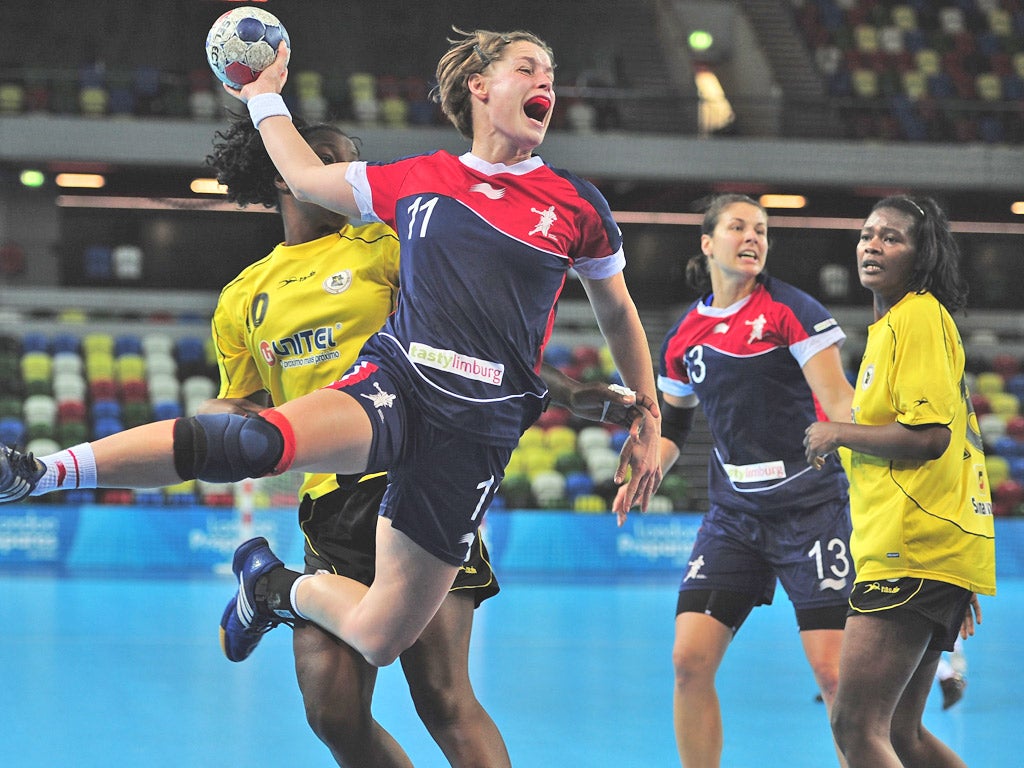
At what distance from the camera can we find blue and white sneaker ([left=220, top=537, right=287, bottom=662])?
3441mm

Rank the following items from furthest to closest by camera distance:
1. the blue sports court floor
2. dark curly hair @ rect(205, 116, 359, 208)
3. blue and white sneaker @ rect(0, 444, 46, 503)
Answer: the blue sports court floor
dark curly hair @ rect(205, 116, 359, 208)
blue and white sneaker @ rect(0, 444, 46, 503)

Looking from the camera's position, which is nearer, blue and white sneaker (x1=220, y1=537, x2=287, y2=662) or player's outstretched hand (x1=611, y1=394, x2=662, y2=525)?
player's outstretched hand (x1=611, y1=394, x2=662, y2=525)

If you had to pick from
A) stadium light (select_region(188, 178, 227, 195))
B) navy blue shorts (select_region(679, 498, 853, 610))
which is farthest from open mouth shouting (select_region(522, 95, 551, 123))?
stadium light (select_region(188, 178, 227, 195))

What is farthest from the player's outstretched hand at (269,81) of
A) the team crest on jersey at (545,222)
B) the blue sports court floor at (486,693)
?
the blue sports court floor at (486,693)

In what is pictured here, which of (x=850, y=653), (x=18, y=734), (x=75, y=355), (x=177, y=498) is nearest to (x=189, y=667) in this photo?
(x=18, y=734)

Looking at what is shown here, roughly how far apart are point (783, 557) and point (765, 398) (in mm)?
549

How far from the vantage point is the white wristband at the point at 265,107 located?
3.15 metres

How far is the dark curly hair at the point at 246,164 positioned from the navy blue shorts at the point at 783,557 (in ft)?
5.84

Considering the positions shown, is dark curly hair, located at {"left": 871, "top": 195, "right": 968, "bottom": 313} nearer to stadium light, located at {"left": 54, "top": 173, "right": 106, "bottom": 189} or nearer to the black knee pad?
the black knee pad

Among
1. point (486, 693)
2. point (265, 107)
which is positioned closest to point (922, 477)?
point (265, 107)

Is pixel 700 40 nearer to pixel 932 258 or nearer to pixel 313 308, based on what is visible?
pixel 932 258

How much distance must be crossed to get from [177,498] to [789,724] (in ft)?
26.7

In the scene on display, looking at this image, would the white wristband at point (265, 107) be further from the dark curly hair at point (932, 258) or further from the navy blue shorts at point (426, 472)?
the dark curly hair at point (932, 258)

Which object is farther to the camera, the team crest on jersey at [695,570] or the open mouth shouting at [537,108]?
the team crest on jersey at [695,570]
